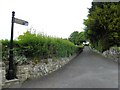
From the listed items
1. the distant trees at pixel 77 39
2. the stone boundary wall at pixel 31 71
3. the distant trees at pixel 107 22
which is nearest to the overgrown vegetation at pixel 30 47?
the stone boundary wall at pixel 31 71

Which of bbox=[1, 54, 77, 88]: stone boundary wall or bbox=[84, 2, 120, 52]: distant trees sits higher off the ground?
bbox=[84, 2, 120, 52]: distant trees

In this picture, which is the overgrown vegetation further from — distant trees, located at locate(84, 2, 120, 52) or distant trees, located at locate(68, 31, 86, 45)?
distant trees, located at locate(68, 31, 86, 45)

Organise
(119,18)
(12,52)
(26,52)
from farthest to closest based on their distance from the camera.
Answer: (119,18)
(26,52)
(12,52)

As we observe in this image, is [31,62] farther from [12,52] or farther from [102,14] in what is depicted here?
[102,14]

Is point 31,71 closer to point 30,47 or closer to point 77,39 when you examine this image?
point 30,47

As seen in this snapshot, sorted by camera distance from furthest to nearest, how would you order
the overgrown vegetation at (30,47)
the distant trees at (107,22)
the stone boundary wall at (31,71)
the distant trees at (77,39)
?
the distant trees at (77,39) → the distant trees at (107,22) → the overgrown vegetation at (30,47) → the stone boundary wall at (31,71)

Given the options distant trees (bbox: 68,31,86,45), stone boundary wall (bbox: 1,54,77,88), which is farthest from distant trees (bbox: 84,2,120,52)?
distant trees (bbox: 68,31,86,45)

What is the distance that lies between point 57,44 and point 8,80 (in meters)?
6.88

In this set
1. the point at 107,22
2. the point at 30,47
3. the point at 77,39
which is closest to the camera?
the point at 30,47

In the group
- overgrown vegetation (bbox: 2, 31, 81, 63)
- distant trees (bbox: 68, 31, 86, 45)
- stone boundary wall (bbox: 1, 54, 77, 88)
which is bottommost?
stone boundary wall (bbox: 1, 54, 77, 88)

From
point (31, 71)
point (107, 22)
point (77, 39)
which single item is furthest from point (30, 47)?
point (77, 39)

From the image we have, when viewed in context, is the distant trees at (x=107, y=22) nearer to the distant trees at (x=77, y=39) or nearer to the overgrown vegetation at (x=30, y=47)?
the overgrown vegetation at (x=30, y=47)

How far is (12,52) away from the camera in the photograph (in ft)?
29.5

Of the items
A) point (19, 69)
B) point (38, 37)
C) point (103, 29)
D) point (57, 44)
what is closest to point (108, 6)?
point (103, 29)
